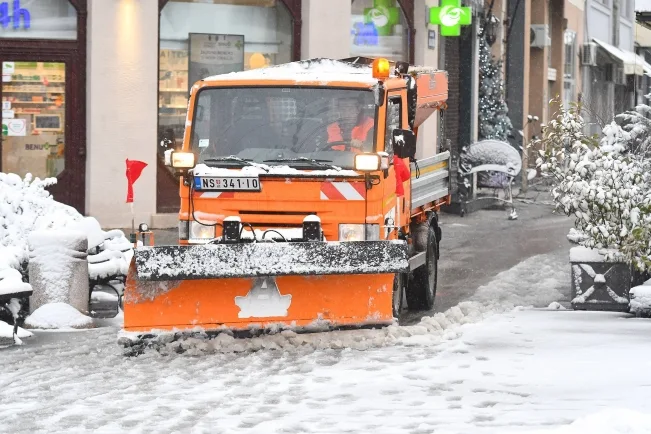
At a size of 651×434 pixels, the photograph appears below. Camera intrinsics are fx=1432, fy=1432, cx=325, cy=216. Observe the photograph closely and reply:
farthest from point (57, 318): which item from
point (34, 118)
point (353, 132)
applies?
point (34, 118)

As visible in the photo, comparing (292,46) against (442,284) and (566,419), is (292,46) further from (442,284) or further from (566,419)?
(566,419)

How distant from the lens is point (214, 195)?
1152 cm

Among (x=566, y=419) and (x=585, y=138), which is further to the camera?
(x=585, y=138)

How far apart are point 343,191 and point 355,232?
1.14 ft

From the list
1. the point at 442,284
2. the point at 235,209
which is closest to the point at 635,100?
the point at 442,284

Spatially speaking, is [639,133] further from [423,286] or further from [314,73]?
[314,73]

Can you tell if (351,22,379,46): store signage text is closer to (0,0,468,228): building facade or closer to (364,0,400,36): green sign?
(364,0,400,36): green sign

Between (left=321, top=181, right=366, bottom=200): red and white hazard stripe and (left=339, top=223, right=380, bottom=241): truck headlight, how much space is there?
9.0 inches

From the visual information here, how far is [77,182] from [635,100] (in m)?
34.5

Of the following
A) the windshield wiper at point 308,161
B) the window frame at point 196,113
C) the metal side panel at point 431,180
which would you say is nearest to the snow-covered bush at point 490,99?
the metal side panel at point 431,180

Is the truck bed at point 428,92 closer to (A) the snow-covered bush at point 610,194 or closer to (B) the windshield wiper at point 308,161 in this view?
(A) the snow-covered bush at point 610,194

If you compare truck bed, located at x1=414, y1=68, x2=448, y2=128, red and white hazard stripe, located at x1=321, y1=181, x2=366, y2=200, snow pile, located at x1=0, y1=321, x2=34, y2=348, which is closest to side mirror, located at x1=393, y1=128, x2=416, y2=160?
red and white hazard stripe, located at x1=321, y1=181, x2=366, y2=200

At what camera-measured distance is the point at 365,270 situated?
1082 cm

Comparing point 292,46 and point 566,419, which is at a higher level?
point 292,46
